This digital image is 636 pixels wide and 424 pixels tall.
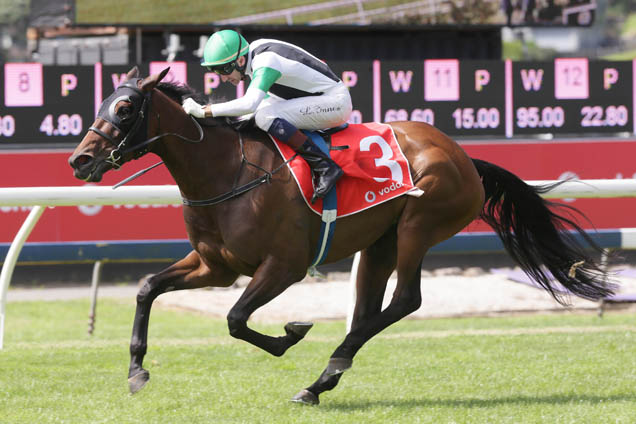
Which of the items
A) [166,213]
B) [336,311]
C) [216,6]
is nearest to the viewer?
[336,311]

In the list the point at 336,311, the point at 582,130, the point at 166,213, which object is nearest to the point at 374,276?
the point at 336,311

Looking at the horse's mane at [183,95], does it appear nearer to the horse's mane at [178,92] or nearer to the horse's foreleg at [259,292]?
the horse's mane at [178,92]

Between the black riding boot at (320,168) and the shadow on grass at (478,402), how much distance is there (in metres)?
0.85

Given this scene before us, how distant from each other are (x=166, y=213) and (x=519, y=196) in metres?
5.87

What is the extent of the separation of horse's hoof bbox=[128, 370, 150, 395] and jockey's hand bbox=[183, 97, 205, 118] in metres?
1.07

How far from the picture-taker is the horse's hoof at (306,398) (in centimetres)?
415

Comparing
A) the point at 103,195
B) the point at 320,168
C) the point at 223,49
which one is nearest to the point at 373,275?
the point at 320,168

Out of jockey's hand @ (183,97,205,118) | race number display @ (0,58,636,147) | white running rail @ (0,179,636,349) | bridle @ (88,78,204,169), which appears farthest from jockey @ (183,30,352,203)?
race number display @ (0,58,636,147)

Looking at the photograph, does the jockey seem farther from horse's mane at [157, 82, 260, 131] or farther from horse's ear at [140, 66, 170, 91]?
horse's ear at [140, 66, 170, 91]

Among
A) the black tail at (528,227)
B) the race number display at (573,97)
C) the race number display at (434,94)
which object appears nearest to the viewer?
the black tail at (528,227)

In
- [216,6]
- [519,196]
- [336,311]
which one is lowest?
[336,311]

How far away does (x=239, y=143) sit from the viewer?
431cm

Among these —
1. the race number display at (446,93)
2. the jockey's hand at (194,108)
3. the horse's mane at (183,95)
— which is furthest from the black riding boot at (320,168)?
the race number display at (446,93)

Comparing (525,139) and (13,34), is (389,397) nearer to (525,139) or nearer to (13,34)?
(525,139)
